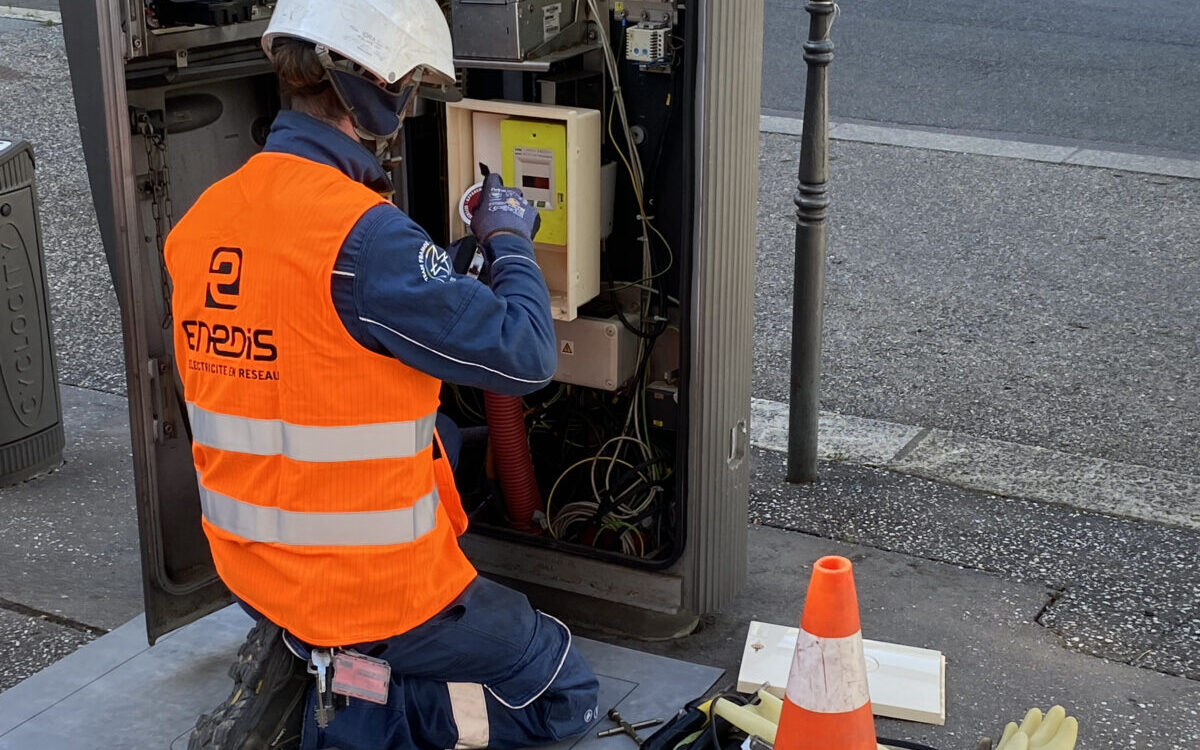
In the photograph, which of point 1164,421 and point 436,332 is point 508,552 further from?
point 1164,421

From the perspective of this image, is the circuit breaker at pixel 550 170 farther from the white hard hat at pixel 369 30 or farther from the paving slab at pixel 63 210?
the paving slab at pixel 63 210

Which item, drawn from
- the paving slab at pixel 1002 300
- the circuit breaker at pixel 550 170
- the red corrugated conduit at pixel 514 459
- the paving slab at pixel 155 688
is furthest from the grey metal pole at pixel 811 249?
the paving slab at pixel 155 688

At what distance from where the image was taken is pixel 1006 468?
16.6ft

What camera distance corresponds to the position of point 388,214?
111 inches

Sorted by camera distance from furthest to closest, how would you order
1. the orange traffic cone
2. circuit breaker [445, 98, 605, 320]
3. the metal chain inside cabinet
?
circuit breaker [445, 98, 605, 320] → the metal chain inside cabinet → the orange traffic cone

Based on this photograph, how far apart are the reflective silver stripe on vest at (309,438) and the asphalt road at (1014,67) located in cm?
757

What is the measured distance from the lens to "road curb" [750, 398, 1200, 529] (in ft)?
15.7

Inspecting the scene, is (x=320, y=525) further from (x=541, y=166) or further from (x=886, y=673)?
(x=886, y=673)

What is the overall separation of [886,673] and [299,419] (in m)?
1.77

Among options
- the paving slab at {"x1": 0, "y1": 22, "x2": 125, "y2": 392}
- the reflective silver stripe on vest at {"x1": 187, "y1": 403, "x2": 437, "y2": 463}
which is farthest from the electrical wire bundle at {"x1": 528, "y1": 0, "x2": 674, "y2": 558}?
the paving slab at {"x1": 0, "y1": 22, "x2": 125, "y2": 392}

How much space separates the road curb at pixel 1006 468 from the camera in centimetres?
477

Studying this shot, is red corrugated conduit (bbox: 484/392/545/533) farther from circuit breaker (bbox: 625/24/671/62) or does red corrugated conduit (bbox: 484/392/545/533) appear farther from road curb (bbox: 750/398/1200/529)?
road curb (bbox: 750/398/1200/529)

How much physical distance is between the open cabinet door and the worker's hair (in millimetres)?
536

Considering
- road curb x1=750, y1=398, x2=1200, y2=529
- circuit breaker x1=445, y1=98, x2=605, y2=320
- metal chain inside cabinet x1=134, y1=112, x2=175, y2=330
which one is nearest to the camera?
metal chain inside cabinet x1=134, y1=112, x2=175, y2=330
